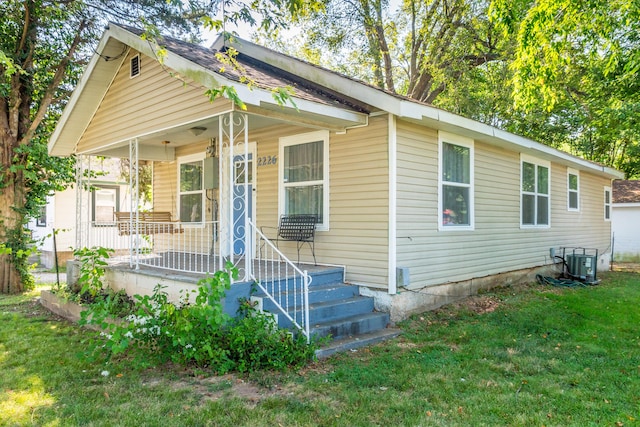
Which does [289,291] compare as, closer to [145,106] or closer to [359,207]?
[359,207]

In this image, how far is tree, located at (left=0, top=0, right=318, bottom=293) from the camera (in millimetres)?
9211

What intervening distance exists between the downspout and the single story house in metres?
0.01

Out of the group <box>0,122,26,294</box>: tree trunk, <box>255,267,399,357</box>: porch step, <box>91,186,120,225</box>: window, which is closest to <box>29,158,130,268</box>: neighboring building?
<box>91,186,120,225</box>: window

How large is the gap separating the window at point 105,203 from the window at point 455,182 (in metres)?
12.6

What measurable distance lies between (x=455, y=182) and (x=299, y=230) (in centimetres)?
287

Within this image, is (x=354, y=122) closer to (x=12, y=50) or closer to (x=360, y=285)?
(x=360, y=285)

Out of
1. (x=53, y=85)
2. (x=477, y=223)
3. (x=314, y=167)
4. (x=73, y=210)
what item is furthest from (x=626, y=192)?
(x=73, y=210)

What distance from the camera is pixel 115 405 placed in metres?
3.71

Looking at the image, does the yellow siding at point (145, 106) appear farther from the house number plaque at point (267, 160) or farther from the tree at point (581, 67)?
the tree at point (581, 67)

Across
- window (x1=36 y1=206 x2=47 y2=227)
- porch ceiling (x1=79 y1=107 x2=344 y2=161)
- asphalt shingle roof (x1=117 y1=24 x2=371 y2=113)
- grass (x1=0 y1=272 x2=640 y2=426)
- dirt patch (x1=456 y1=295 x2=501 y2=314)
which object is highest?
asphalt shingle roof (x1=117 y1=24 x2=371 y2=113)

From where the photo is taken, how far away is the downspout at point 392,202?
20.2 ft

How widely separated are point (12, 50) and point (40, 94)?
1105 millimetres

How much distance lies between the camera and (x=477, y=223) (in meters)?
8.08

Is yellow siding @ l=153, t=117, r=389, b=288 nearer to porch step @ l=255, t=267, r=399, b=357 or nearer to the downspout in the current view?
the downspout
